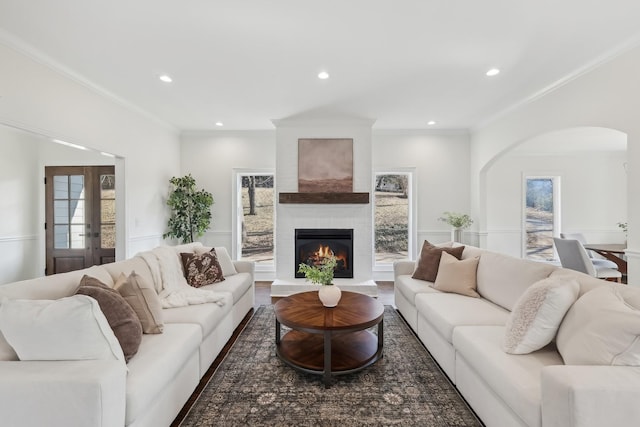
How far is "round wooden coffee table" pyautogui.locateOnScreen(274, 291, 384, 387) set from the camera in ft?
7.23

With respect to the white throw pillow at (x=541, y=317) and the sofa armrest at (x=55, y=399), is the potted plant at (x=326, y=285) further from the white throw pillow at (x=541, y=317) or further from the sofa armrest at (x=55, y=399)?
the sofa armrest at (x=55, y=399)

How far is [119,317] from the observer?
1.68 m

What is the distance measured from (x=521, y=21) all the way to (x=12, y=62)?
4138mm

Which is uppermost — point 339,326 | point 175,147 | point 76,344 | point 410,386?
point 175,147

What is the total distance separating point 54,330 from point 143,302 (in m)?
0.62

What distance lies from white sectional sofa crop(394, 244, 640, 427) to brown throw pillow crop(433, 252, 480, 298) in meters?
0.05

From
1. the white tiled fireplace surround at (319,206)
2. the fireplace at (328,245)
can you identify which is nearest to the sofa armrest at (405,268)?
the white tiled fireplace surround at (319,206)

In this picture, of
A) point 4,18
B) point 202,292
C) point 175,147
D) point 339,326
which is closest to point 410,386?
point 339,326

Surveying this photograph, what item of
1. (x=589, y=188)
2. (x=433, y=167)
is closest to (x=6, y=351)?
(x=433, y=167)

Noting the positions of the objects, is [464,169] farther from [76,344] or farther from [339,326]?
[76,344]

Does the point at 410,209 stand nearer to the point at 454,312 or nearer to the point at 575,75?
the point at 575,75

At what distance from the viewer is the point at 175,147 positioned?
532cm

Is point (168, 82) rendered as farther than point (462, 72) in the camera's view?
Yes

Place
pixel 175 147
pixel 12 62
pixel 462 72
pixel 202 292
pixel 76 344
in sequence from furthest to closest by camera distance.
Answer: pixel 175 147, pixel 462 72, pixel 202 292, pixel 12 62, pixel 76 344
